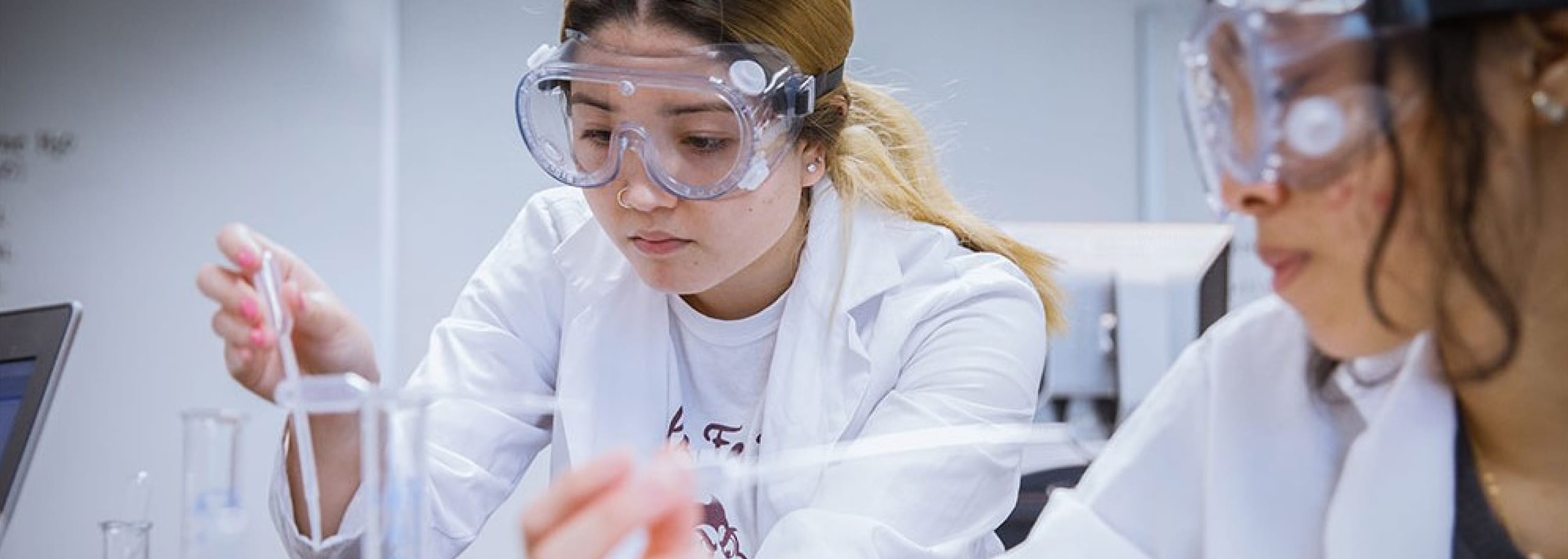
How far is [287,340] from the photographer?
1.01 m

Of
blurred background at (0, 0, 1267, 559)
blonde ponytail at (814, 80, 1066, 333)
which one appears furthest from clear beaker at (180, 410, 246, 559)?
blurred background at (0, 0, 1267, 559)

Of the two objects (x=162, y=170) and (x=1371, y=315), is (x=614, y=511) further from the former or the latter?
(x=162, y=170)

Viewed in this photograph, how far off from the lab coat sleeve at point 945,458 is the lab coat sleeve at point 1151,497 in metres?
0.22

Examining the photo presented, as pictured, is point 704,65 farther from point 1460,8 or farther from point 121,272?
point 121,272

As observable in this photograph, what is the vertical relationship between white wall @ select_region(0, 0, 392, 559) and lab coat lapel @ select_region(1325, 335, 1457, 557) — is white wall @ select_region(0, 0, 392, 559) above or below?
above

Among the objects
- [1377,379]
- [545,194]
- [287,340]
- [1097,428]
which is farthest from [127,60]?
[1377,379]

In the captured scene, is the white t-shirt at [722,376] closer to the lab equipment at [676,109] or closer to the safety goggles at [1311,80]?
the lab equipment at [676,109]

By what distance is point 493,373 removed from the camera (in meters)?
1.62

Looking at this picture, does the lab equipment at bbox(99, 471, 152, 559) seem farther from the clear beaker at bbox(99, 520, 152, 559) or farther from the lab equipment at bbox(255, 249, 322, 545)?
→ the lab equipment at bbox(255, 249, 322, 545)

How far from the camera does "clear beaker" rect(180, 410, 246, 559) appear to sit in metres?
0.92

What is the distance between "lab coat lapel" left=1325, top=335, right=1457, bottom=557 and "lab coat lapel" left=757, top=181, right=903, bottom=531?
59 cm

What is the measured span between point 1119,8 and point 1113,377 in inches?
69.4

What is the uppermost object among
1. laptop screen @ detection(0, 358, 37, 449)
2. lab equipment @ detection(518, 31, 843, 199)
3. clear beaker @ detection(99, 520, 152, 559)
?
lab equipment @ detection(518, 31, 843, 199)

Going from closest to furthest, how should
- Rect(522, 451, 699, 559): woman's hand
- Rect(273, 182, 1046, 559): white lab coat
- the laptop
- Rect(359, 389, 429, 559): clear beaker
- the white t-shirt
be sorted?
Rect(522, 451, 699, 559): woman's hand < Rect(359, 389, 429, 559): clear beaker < the laptop < Rect(273, 182, 1046, 559): white lab coat < the white t-shirt
